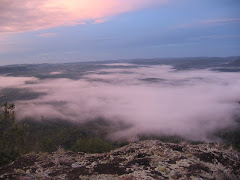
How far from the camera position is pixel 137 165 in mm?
15867

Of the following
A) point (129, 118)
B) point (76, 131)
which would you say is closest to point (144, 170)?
point (76, 131)

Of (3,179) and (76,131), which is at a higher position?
(3,179)

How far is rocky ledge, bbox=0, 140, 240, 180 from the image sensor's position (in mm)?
14188

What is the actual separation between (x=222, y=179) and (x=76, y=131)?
110068 mm

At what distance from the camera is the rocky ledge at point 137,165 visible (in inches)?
559

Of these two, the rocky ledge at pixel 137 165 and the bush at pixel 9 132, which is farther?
the bush at pixel 9 132

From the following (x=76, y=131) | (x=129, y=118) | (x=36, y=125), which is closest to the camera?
(x=76, y=131)

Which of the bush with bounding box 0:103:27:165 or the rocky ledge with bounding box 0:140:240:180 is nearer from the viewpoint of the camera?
the rocky ledge with bounding box 0:140:240:180

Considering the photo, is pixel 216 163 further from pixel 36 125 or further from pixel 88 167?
pixel 36 125

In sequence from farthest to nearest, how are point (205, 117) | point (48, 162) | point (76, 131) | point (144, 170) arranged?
point (205, 117)
point (76, 131)
point (48, 162)
point (144, 170)

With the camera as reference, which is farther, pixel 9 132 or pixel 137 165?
pixel 9 132

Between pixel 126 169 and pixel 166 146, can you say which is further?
pixel 166 146

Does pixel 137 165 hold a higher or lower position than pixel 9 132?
higher

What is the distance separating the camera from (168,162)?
15.9 meters
